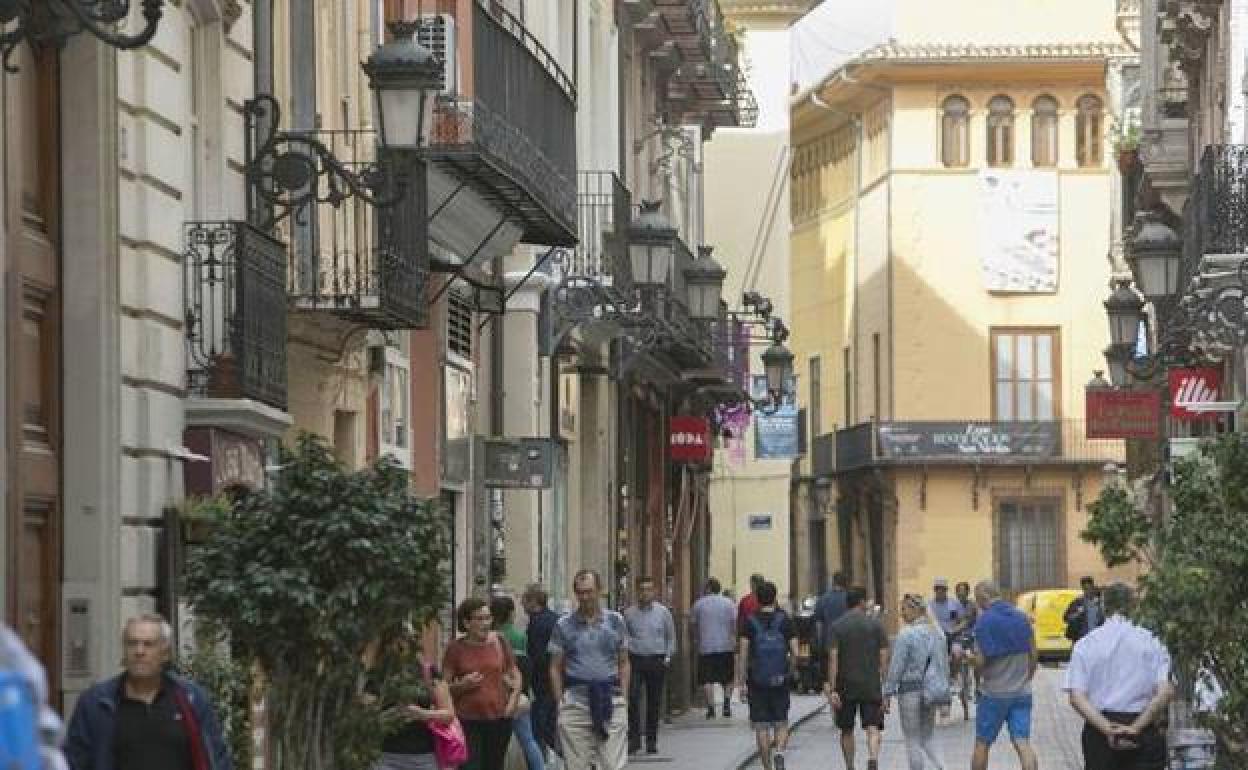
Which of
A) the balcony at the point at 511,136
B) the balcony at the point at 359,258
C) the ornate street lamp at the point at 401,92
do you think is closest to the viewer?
the ornate street lamp at the point at 401,92

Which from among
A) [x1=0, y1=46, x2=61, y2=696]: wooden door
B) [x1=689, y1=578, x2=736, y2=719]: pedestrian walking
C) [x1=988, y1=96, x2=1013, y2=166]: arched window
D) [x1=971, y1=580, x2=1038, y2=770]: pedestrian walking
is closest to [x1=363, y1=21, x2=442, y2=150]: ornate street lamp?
[x1=0, y1=46, x2=61, y2=696]: wooden door

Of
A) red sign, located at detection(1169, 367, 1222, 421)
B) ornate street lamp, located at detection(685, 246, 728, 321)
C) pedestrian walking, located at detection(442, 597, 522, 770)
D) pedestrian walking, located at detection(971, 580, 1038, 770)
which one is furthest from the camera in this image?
ornate street lamp, located at detection(685, 246, 728, 321)

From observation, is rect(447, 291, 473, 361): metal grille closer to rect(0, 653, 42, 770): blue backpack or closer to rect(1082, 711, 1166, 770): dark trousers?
rect(1082, 711, 1166, 770): dark trousers

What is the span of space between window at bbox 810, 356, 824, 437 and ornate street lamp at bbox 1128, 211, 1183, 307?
52.0m

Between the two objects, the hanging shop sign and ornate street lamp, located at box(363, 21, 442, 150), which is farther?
the hanging shop sign

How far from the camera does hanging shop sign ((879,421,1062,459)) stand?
247 ft

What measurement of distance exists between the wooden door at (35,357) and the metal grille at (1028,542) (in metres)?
62.0

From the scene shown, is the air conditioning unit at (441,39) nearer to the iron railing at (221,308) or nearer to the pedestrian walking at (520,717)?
the pedestrian walking at (520,717)

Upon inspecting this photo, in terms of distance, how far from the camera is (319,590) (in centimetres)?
1375

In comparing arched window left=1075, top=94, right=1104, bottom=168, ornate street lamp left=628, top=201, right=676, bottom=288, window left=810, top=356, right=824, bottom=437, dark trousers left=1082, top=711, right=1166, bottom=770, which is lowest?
dark trousers left=1082, top=711, right=1166, bottom=770

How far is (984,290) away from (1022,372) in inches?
75.9

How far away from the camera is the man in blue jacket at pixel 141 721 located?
34.7 feet

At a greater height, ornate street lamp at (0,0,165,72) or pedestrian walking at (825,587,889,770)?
ornate street lamp at (0,0,165,72)

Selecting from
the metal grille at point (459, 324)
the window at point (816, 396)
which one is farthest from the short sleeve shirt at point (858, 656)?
the window at point (816, 396)
